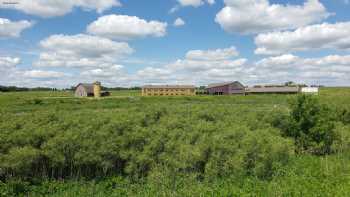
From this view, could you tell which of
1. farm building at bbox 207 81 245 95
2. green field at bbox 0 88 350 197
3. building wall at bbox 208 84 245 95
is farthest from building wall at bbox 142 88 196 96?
green field at bbox 0 88 350 197

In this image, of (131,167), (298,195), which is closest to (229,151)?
(298,195)

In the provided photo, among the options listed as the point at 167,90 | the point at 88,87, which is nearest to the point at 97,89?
the point at 88,87

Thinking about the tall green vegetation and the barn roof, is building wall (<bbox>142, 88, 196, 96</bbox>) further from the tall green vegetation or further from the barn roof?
the tall green vegetation

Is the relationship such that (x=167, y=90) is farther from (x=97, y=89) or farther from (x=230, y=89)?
(x=97, y=89)

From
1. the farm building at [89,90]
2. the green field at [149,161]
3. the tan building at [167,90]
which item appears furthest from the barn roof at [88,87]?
the green field at [149,161]

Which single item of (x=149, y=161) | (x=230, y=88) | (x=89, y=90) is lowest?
(x=149, y=161)

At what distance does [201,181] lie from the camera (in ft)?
28.8

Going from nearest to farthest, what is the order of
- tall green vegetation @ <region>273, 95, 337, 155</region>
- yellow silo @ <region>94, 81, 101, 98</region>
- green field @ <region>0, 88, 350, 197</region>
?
green field @ <region>0, 88, 350, 197</region>
tall green vegetation @ <region>273, 95, 337, 155</region>
yellow silo @ <region>94, 81, 101, 98</region>

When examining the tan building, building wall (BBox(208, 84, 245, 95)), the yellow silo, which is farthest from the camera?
the tan building

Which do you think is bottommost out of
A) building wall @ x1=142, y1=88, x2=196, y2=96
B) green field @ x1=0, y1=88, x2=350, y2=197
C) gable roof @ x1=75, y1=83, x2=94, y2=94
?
green field @ x1=0, y1=88, x2=350, y2=197

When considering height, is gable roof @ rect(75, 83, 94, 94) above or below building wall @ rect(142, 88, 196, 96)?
above

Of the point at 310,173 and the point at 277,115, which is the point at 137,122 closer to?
the point at 310,173

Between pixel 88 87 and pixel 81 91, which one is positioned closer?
pixel 88 87

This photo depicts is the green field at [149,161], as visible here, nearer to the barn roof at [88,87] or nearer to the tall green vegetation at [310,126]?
the tall green vegetation at [310,126]
